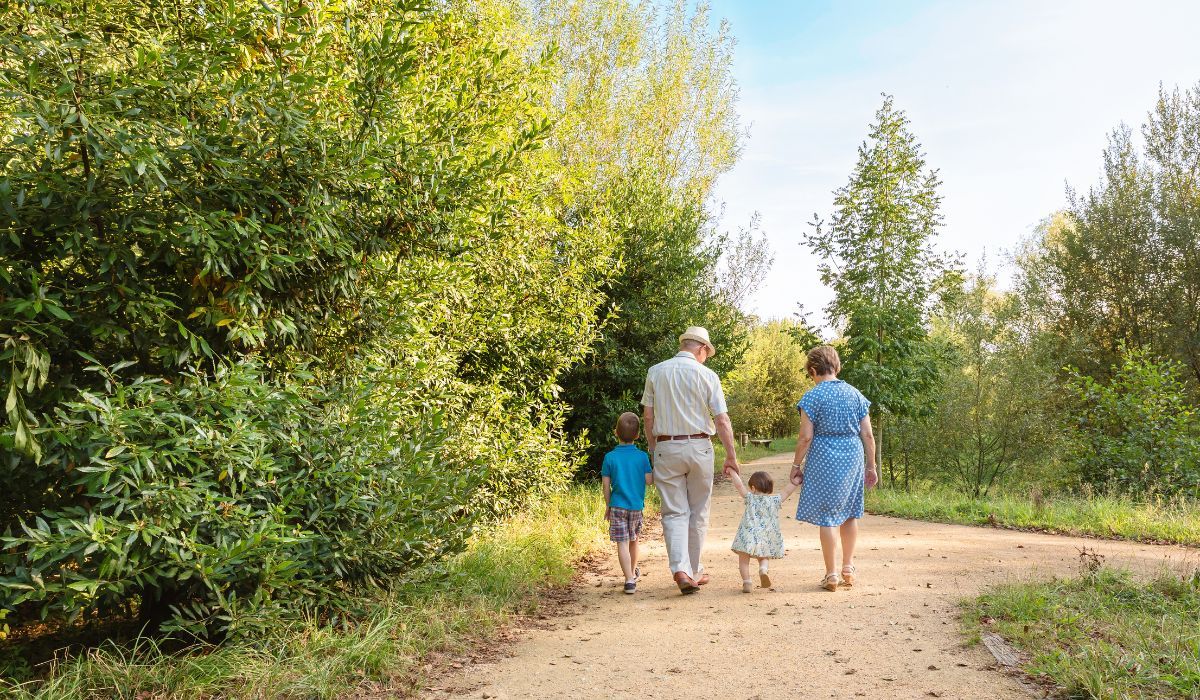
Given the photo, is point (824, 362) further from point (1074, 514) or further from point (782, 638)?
point (1074, 514)

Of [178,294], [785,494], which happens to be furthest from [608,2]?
[178,294]

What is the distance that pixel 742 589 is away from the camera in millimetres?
6719

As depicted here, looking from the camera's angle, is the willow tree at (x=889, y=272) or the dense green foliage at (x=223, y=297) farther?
the willow tree at (x=889, y=272)

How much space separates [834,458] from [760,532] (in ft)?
2.99

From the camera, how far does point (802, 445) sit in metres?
6.73

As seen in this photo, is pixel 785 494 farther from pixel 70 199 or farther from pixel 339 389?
pixel 70 199

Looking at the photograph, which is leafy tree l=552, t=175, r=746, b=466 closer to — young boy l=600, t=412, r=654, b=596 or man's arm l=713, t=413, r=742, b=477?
young boy l=600, t=412, r=654, b=596

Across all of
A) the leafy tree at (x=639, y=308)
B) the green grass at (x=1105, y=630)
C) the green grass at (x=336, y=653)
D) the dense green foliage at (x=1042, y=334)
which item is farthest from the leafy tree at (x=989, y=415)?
the green grass at (x=336, y=653)

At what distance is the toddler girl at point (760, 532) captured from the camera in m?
6.62

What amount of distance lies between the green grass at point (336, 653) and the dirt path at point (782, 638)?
40 cm

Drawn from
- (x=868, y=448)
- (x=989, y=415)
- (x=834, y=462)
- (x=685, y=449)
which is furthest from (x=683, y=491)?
(x=989, y=415)

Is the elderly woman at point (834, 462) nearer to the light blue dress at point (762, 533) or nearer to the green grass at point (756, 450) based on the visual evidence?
the light blue dress at point (762, 533)

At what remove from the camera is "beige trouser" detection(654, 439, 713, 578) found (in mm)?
6652

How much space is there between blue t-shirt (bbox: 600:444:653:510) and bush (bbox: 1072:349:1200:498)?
9410 millimetres
